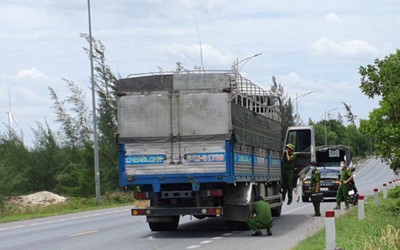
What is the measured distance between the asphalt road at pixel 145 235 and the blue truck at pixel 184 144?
2.59ft

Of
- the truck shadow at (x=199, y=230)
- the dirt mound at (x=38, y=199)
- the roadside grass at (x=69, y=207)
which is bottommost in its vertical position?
the dirt mound at (x=38, y=199)

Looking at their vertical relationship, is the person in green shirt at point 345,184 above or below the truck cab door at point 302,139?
below

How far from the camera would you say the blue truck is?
18.2 metres

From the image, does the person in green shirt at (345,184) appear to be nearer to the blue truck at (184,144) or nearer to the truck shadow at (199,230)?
the truck shadow at (199,230)

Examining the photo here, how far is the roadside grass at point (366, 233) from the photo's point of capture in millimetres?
13914

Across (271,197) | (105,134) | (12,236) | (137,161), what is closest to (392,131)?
(271,197)

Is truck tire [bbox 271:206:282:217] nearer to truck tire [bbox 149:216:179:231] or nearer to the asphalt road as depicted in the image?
the asphalt road

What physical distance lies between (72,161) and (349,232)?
51.0 metres

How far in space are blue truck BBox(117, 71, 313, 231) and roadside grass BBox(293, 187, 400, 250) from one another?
2.46 m

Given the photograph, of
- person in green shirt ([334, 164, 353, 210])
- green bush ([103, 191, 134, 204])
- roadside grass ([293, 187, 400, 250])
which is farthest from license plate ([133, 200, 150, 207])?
green bush ([103, 191, 134, 204])

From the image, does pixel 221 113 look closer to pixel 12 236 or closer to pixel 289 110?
pixel 12 236

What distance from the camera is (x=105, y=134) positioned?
187 feet

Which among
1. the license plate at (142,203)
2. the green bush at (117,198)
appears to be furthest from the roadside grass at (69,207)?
the license plate at (142,203)

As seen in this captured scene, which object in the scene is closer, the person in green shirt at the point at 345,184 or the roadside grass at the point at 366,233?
the roadside grass at the point at 366,233
